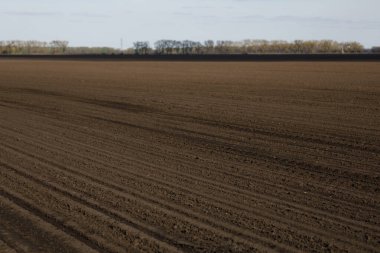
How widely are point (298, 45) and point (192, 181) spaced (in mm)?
158345

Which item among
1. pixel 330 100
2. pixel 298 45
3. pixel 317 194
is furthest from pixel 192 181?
pixel 298 45

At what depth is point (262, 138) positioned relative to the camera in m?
13.0

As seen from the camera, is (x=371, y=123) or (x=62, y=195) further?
(x=371, y=123)

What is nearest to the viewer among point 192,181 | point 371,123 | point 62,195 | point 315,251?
point 315,251

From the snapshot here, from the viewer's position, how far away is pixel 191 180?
9.09 meters

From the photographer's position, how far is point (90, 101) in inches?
884

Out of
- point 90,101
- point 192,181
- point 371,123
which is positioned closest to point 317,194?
point 192,181

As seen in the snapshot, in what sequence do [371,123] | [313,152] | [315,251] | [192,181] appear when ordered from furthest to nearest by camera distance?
[371,123], [313,152], [192,181], [315,251]

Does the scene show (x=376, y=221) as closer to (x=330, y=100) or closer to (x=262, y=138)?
(x=262, y=138)

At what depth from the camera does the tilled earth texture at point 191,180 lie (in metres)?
6.42

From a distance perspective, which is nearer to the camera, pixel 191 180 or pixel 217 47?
pixel 191 180

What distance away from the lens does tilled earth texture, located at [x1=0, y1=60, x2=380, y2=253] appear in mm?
6418

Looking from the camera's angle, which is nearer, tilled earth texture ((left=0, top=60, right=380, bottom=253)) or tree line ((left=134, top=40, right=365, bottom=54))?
tilled earth texture ((left=0, top=60, right=380, bottom=253))

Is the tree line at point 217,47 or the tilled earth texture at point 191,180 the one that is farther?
the tree line at point 217,47
